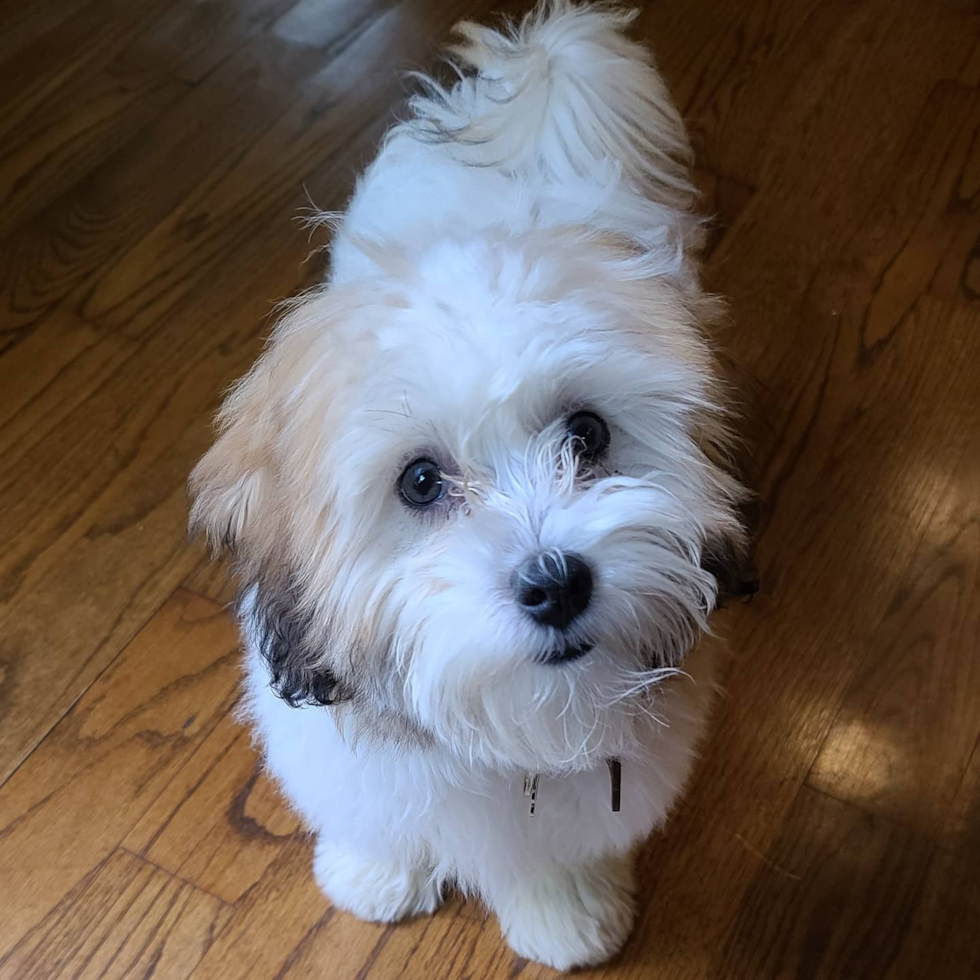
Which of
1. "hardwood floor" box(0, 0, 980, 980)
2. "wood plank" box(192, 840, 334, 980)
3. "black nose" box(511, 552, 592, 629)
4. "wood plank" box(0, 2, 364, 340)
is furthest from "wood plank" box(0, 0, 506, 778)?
"black nose" box(511, 552, 592, 629)

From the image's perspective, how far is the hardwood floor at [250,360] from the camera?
3.82ft

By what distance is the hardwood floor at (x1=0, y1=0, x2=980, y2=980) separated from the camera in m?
1.17

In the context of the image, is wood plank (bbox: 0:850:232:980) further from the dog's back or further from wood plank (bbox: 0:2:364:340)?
wood plank (bbox: 0:2:364:340)

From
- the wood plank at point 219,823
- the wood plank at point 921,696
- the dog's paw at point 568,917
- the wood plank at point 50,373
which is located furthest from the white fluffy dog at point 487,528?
the wood plank at point 50,373

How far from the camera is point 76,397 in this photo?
150 cm

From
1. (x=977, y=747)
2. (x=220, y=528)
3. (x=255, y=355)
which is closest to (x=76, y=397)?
(x=255, y=355)

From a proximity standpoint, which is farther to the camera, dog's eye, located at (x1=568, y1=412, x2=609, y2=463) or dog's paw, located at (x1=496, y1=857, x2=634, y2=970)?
dog's paw, located at (x1=496, y1=857, x2=634, y2=970)

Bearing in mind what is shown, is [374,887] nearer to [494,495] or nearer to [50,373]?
[494,495]

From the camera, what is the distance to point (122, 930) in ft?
3.79

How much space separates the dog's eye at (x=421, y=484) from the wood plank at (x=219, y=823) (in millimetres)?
612

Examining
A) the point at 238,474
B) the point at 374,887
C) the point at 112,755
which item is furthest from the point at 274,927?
the point at 238,474

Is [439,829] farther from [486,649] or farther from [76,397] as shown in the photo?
[76,397]

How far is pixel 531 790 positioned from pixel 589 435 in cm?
32

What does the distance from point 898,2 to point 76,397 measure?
158 cm
